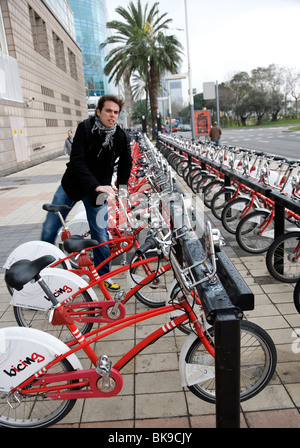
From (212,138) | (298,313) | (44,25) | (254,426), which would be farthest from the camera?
(44,25)

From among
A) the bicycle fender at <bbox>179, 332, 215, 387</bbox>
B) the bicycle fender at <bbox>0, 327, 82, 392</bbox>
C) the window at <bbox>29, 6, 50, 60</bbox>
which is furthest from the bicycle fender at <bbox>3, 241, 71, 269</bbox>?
→ the window at <bbox>29, 6, 50, 60</bbox>

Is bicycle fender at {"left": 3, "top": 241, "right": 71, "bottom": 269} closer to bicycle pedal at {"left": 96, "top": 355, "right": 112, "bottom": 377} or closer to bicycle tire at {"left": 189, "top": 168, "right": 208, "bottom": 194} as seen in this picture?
bicycle pedal at {"left": 96, "top": 355, "right": 112, "bottom": 377}

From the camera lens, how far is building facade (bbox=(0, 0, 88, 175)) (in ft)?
53.4

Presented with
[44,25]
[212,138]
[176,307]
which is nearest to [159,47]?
[44,25]

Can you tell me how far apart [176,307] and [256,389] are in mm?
727

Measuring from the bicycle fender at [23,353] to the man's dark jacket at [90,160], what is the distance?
5.30ft

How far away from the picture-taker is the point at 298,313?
10.6ft

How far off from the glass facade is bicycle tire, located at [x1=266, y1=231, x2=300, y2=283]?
63.7 m

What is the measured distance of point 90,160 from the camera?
11.7ft

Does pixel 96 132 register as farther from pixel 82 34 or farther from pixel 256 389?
pixel 82 34

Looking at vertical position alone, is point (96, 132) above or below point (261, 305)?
above

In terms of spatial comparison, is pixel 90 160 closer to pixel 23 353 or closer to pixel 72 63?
pixel 23 353

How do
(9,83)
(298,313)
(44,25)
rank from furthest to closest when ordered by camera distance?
1. (44,25)
2. (9,83)
3. (298,313)

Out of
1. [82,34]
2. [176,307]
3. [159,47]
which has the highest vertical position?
[82,34]
